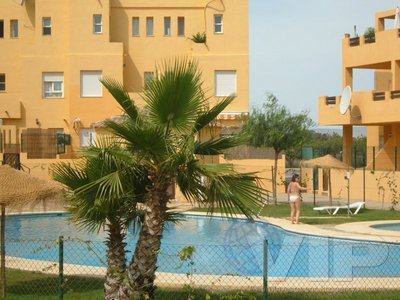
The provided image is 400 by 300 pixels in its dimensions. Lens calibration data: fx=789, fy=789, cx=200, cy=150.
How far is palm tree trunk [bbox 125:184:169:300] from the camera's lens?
9.84m

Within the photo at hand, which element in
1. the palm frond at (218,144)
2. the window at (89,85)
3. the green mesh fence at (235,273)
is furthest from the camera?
the window at (89,85)

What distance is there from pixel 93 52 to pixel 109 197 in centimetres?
3256

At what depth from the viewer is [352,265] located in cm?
1545

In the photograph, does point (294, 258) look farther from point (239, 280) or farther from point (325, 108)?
point (325, 108)

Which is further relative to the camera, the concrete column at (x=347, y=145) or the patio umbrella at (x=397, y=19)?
→ the concrete column at (x=347, y=145)

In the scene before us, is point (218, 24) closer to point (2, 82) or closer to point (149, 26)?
point (149, 26)

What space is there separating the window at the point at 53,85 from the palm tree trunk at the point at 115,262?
1284 inches

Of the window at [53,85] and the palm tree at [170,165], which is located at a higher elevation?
the window at [53,85]

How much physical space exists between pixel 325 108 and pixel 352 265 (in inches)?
936

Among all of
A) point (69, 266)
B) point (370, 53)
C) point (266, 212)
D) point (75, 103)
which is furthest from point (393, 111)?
point (69, 266)

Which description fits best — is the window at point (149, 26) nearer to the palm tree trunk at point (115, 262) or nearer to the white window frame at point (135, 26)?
the white window frame at point (135, 26)

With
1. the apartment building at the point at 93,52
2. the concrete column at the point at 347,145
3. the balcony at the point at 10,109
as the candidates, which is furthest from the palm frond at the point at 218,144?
the balcony at the point at 10,109

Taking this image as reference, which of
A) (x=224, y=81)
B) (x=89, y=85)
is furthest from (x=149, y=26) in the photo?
(x=224, y=81)

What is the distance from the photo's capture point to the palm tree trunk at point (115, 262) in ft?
33.2
